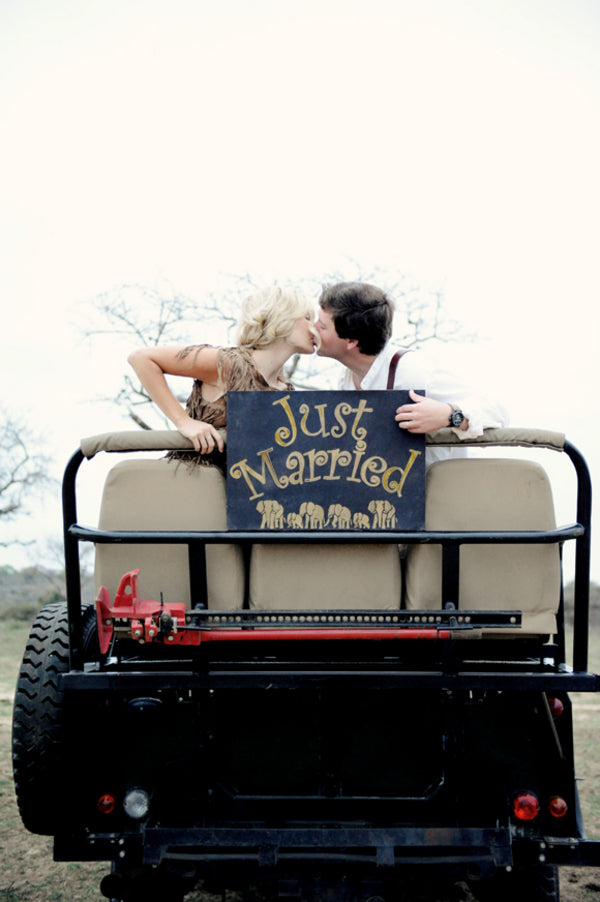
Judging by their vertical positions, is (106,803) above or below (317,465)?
below

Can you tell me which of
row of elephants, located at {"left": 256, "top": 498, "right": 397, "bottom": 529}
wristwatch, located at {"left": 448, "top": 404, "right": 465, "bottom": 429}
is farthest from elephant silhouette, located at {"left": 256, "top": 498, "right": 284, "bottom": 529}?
wristwatch, located at {"left": 448, "top": 404, "right": 465, "bottom": 429}

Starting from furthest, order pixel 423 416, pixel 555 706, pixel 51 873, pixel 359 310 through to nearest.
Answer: pixel 51 873 → pixel 359 310 → pixel 555 706 → pixel 423 416

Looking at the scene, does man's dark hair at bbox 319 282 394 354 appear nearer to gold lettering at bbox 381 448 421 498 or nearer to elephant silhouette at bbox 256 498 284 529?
gold lettering at bbox 381 448 421 498

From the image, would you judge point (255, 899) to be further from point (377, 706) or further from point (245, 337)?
point (245, 337)

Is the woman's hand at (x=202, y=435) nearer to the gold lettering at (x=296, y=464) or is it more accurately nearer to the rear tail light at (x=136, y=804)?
the gold lettering at (x=296, y=464)


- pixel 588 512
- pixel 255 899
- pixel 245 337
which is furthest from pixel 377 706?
pixel 255 899

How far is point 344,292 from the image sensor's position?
3.79 meters

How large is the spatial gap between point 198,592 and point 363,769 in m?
0.96

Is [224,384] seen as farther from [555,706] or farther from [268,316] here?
[555,706]

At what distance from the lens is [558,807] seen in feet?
10.7

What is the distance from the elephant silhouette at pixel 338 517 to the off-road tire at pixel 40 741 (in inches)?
50.0

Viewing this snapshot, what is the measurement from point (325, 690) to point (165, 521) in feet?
2.83

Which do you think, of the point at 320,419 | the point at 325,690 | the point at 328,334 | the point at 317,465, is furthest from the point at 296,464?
the point at 328,334

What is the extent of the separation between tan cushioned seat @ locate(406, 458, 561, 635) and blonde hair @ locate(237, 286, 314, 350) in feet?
2.99
